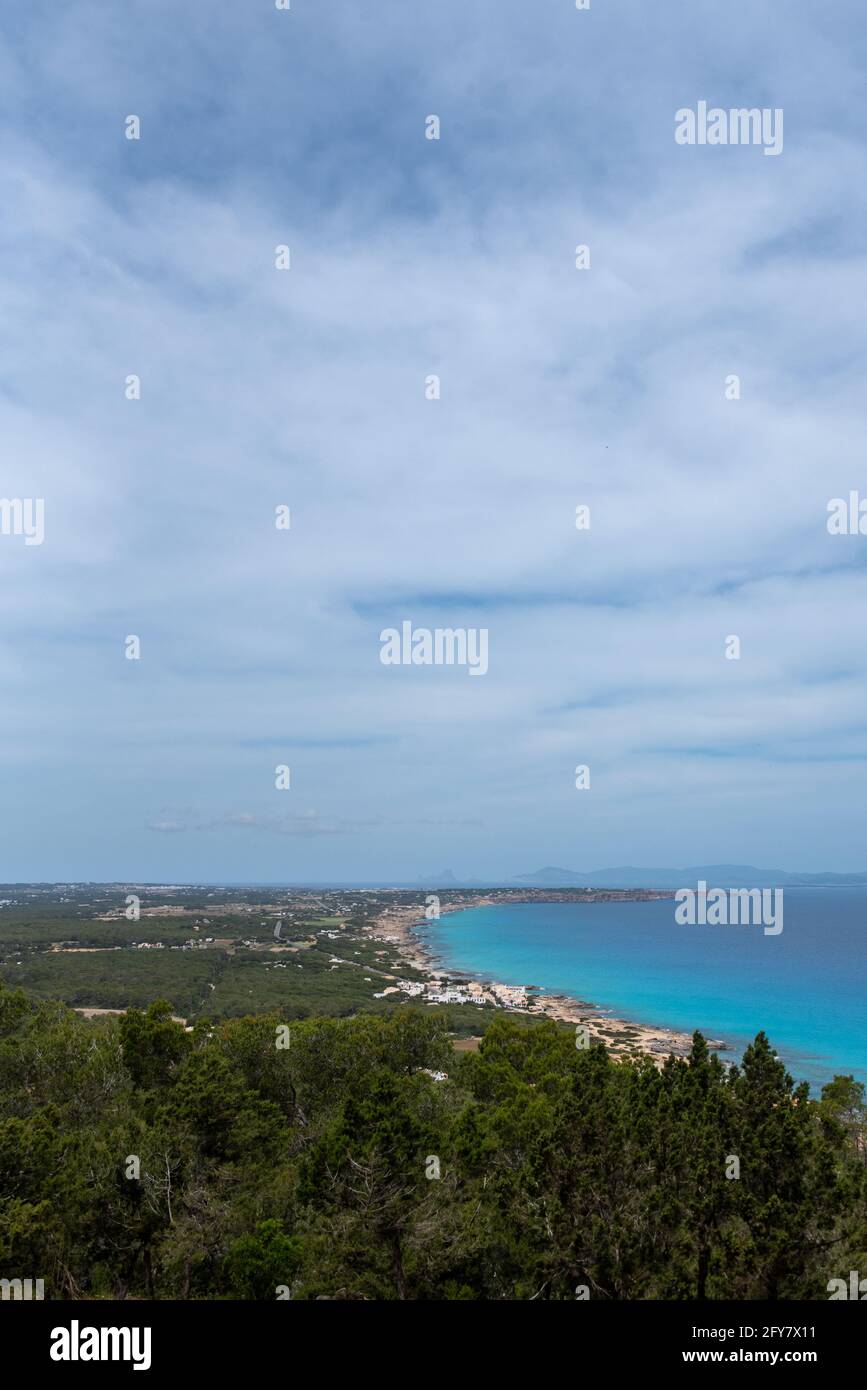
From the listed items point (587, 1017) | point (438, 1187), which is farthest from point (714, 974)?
point (438, 1187)

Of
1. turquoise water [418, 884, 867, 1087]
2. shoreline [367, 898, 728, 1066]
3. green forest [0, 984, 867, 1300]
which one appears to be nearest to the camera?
green forest [0, 984, 867, 1300]

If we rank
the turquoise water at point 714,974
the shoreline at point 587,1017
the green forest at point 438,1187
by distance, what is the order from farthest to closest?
the turquoise water at point 714,974
the shoreline at point 587,1017
the green forest at point 438,1187

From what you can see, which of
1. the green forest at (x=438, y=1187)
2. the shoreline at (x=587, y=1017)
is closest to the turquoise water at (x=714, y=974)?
the shoreline at (x=587, y=1017)

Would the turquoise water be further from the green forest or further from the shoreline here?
the green forest

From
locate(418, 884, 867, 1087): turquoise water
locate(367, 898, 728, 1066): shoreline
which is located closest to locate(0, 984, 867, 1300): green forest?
locate(367, 898, 728, 1066): shoreline

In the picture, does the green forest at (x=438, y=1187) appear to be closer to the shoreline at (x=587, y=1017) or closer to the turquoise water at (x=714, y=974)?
the shoreline at (x=587, y=1017)

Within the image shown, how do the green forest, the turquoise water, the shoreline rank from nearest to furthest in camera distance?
the green forest < the shoreline < the turquoise water

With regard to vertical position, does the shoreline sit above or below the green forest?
below
